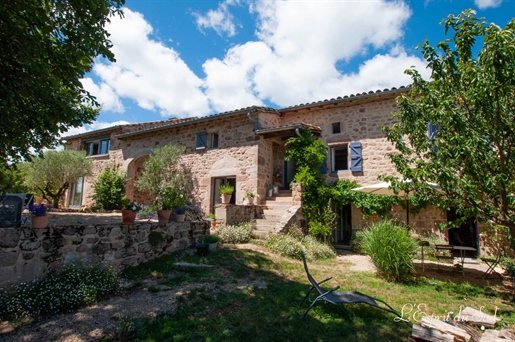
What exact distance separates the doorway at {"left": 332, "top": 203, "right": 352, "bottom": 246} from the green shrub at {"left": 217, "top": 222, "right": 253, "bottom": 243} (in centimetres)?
432

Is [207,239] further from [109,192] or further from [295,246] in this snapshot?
[109,192]

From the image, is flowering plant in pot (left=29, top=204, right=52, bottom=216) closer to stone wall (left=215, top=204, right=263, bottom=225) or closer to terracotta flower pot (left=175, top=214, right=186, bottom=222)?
terracotta flower pot (left=175, top=214, right=186, bottom=222)

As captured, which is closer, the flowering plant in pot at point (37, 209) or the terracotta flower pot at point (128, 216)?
the flowering plant in pot at point (37, 209)

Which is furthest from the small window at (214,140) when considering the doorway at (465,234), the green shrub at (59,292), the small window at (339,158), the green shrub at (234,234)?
the doorway at (465,234)

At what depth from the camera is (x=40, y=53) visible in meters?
4.23

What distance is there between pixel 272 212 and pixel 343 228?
3728mm

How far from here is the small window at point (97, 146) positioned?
52.4 feet

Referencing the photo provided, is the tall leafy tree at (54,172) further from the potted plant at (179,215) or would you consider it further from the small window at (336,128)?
the small window at (336,128)

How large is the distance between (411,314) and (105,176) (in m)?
13.6

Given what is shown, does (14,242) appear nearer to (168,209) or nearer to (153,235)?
(153,235)

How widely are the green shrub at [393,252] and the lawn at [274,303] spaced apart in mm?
268

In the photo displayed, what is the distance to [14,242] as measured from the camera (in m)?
4.00

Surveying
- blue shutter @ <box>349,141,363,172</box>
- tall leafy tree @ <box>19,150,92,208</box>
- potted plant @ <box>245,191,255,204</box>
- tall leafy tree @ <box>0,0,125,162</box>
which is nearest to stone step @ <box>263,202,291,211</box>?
potted plant @ <box>245,191,255,204</box>

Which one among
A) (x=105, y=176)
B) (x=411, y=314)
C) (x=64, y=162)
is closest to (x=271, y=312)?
(x=411, y=314)
